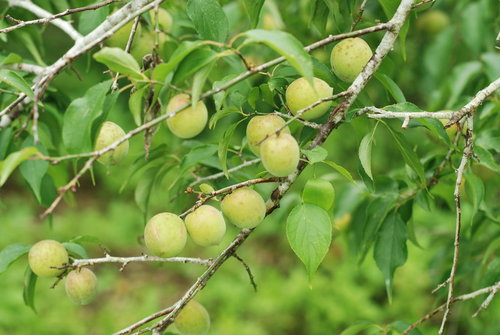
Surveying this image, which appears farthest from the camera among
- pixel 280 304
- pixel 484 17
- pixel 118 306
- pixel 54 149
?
pixel 118 306

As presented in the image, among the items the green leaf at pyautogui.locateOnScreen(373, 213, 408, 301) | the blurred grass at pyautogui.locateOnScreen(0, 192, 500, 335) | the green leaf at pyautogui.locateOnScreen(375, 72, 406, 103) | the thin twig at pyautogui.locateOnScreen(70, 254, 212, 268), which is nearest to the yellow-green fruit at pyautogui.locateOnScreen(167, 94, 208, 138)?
the thin twig at pyautogui.locateOnScreen(70, 254, 212, 268)

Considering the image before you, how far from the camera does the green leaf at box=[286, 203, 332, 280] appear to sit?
88 centimetres

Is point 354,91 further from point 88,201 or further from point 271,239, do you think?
point 88,201

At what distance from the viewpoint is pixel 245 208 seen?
35.3 inches

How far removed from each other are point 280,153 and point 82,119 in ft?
0.96

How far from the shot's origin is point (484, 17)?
1760mm

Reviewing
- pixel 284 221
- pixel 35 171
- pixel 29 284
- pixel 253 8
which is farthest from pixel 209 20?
pixel 284 221

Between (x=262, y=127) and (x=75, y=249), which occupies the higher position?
(x=262, y=127)

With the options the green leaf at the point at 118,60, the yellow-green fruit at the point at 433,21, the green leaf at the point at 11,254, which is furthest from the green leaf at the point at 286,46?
the yellow-green fruit at the point at 433,21

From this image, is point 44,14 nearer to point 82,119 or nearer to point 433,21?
point 82,119

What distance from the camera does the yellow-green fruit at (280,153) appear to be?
808 millimetres

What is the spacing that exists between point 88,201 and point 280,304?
2337 millimetres

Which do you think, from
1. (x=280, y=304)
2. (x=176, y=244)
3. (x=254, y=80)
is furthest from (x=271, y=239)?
(x=176, y=244)

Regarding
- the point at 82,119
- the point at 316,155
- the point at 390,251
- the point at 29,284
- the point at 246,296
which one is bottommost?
the point at 246,296
